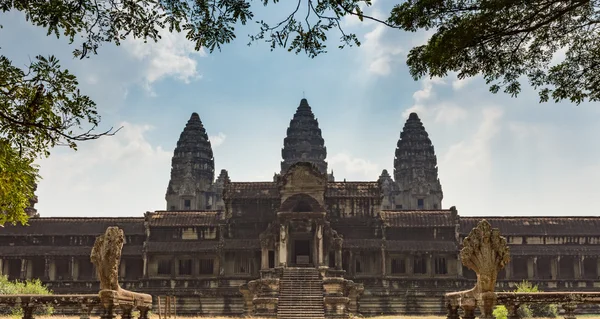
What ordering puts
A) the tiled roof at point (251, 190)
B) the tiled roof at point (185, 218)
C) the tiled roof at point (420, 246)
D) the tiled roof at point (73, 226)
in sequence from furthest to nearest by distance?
the tiled roof at point (73, 226) → the tiled roof at point (185, 218) → the tiled roof at point (251, 190) → the tiled roof at point (420, 246)

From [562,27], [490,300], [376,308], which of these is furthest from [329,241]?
[562,27]

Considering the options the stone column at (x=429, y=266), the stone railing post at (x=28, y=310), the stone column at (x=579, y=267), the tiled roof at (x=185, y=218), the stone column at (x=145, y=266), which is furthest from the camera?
the tiled roof at (x=185, y=218)

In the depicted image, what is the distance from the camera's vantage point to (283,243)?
40.7 meters

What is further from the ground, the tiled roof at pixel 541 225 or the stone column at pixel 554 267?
the tiled roof at pixel 541 225

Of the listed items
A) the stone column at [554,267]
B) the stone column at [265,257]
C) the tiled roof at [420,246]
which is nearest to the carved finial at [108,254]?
the stone column at [265,257]

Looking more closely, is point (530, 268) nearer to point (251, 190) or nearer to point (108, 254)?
point (251, 190)

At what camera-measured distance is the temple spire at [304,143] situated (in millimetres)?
75938

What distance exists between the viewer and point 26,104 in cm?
1225

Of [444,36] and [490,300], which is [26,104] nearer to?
[444,36]

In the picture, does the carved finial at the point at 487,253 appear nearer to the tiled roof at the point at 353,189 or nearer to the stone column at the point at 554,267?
the tiled roof at the point at 353,189

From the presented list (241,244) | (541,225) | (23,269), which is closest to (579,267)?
(541,225)

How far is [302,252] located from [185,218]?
8288 mm

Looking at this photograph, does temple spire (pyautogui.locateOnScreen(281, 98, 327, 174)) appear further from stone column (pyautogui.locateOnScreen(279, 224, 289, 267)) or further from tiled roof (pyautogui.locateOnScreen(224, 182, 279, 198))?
stone column (pyautogui.locateOnScreen(279, 224, 289, 267))

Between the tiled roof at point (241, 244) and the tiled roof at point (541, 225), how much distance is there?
13301mm
